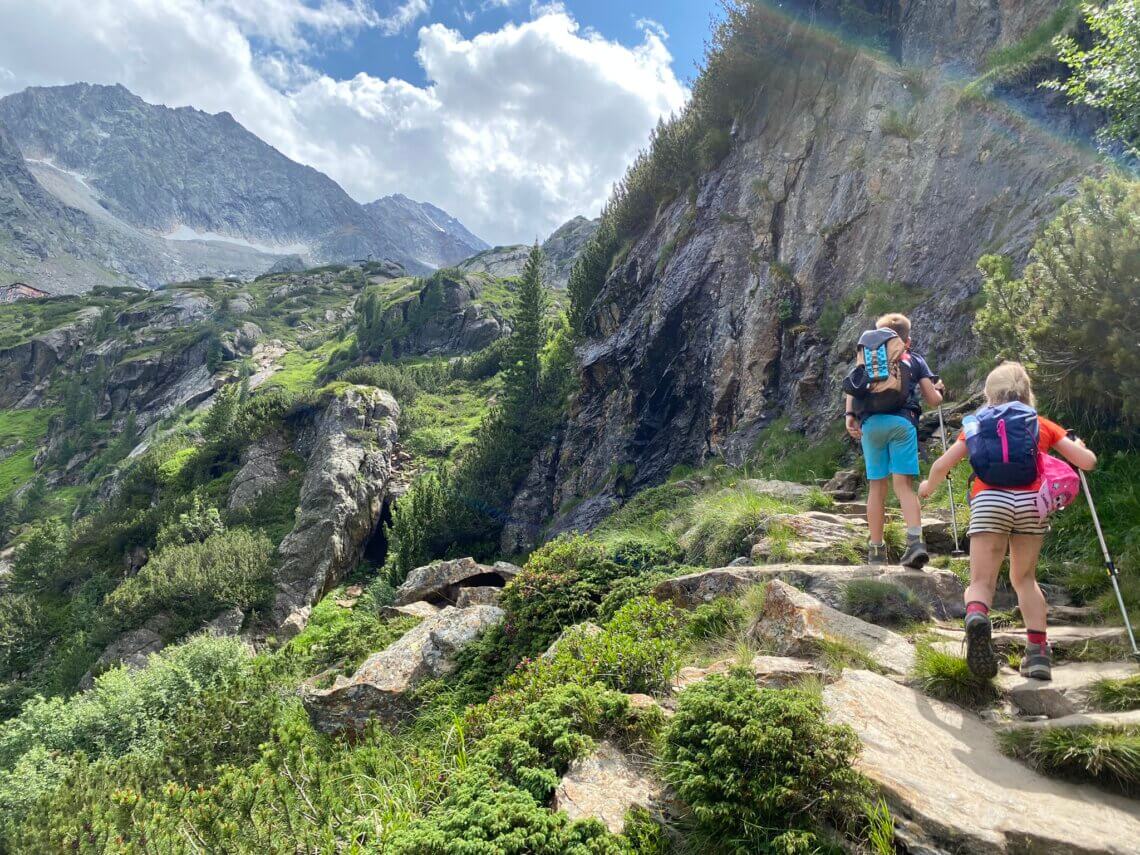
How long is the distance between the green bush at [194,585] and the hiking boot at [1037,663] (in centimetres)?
2925

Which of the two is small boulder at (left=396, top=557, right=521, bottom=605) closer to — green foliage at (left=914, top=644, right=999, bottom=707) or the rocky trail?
the rocky trail

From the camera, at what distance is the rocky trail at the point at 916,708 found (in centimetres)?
245

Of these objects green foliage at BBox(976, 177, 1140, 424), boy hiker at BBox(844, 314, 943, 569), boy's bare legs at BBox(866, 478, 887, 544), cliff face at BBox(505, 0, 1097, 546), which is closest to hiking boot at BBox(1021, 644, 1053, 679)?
boy hiker at BBox(844, 314, 943, 569)

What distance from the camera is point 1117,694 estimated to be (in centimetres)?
319

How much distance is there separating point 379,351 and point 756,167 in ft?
182

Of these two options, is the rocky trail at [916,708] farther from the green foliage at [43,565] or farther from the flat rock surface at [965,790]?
the green foliage at [43,565]

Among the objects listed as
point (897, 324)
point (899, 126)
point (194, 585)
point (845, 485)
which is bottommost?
point (194, 585)

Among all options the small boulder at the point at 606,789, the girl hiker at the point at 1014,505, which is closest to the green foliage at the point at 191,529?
the small boulder at the point at 606,789

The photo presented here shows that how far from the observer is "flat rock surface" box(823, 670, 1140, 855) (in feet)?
7.54

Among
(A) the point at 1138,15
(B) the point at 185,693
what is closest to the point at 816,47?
(A) the point at 1138,15

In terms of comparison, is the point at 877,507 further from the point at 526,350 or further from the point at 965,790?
the point at 526,350

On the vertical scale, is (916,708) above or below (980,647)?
below

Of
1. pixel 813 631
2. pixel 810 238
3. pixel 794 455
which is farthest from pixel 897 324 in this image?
pixel 810 238

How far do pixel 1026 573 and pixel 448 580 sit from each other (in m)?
12.2
